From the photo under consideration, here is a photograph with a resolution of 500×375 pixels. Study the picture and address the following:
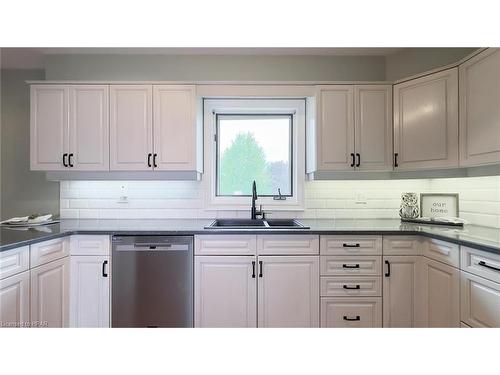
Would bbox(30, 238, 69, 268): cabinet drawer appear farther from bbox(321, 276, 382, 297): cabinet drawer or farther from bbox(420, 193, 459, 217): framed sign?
bbox(420, 193, 459, 217): framed sign

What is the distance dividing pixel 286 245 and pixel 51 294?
1.72 meters

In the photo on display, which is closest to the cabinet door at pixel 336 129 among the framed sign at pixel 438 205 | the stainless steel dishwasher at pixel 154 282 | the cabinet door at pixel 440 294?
A: the framed sign at pixel 438 205

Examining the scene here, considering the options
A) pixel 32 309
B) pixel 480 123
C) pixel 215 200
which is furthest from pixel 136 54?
pixel 480 123

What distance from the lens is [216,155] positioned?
275 centimetres

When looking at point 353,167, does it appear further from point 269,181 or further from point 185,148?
point 185,148

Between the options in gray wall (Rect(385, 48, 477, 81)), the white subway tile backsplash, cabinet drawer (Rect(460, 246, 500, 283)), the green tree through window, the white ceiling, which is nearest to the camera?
cabinet drawer (Rect(460, 246, 500, 283))

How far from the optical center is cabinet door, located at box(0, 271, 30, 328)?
4.94 ft

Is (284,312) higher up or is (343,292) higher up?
(343,292)

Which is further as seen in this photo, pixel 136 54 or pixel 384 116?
pixel 136 54

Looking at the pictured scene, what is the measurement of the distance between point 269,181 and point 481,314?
186cm

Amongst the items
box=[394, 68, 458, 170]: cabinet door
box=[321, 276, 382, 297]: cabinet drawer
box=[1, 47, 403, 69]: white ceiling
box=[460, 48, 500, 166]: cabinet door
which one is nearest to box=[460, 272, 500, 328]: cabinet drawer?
box=[321, 276, 382, 297]: cabinet drawer

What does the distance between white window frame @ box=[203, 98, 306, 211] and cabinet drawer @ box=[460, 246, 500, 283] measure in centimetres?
133

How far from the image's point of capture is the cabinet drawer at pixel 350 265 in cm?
200

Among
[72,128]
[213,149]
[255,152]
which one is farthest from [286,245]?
[72,128]
